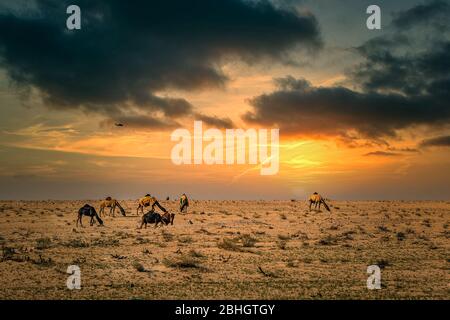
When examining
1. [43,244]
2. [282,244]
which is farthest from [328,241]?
[43,244]

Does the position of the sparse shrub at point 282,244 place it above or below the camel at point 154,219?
below

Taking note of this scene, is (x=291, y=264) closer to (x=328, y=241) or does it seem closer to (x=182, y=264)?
(x=182, y=264)

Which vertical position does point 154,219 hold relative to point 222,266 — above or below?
above

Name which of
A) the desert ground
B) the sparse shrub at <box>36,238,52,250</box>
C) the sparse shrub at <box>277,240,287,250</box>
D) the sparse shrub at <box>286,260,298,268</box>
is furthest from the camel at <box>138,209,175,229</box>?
the sparse shrub at <box>286,260,298,268</box>

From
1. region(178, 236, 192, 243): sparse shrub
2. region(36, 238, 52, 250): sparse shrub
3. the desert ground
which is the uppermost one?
region(178, 236, 192, 243): sparse shrub

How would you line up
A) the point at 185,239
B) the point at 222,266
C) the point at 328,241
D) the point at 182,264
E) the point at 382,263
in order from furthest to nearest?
the point at 185,239, the point at 328,241, the point at 382,263, the point at 222,266, the point at 182,264

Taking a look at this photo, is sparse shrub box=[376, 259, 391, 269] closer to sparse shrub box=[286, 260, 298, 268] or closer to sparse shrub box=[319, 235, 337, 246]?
sparse shrub box=[286, 260, 298, 268]

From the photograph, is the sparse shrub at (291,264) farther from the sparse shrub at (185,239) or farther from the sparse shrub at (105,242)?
the sparse shrub at (105,242)

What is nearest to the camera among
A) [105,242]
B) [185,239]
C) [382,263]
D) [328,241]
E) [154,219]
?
[382,263]

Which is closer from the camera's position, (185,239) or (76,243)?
(76,243)

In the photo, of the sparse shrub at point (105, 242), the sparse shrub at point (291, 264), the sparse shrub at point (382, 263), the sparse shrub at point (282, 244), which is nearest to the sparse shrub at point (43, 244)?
the sparse shrub at point (105, 242)
